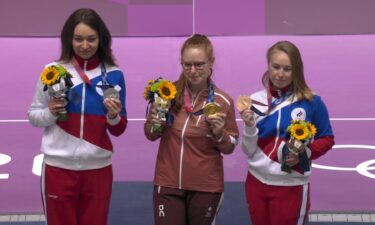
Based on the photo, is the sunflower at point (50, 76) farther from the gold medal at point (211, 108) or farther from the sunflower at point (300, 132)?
the sunflower at point (300, 132)

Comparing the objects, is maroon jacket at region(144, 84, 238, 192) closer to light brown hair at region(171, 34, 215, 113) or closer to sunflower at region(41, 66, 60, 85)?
light brown hair at region(171, 34, 215, 113)

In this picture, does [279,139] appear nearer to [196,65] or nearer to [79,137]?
[196,65]

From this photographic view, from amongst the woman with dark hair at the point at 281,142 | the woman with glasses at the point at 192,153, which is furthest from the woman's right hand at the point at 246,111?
the woman with glasses at the point at 192,153

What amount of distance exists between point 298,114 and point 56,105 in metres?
1.39

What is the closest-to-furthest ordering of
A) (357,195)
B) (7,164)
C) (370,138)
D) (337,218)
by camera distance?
(337,218) < (357,195) < (7,164) < (370,138)

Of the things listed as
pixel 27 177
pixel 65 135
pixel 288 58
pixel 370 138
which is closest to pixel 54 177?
pixel 65 135

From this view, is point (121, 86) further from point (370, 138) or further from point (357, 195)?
point (370, 138)

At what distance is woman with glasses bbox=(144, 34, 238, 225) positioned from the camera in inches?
169

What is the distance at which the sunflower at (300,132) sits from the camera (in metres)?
4.15

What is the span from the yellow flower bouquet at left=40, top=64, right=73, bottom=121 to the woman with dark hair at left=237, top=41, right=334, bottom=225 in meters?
0.99

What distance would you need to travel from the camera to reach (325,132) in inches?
173

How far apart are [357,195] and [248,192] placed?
2160 mm

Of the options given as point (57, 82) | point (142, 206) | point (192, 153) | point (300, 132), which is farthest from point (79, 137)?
point (142, 206)

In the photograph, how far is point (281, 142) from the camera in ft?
14.2
